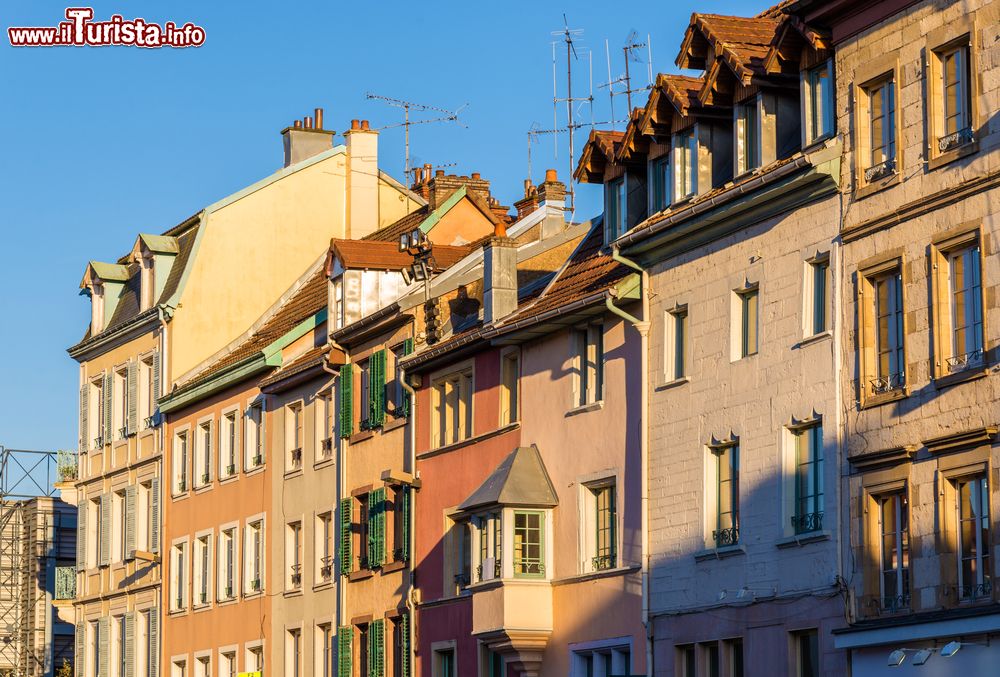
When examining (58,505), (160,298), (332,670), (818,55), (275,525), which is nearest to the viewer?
(818,55)

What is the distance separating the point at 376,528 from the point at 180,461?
14.9 m

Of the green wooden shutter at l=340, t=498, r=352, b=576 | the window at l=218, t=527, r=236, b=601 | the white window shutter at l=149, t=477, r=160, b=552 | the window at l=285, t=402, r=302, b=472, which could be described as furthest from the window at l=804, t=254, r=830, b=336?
the white window shutter at l=149, t=477, r=160, b=552

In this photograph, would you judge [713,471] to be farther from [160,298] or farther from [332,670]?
[160,298]

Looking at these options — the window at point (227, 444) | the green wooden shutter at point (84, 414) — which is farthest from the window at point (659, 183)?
the green wooden shutter at point (84, 414)

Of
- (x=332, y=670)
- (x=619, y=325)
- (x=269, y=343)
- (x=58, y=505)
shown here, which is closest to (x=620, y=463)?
(x=619, y=325)

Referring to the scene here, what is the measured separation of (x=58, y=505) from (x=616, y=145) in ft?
158

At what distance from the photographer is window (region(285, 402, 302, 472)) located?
5878 cm

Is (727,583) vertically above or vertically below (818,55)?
below

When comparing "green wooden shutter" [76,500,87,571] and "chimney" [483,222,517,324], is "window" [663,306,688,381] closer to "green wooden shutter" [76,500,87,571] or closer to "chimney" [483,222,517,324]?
"chimney" [483,222,517,324]

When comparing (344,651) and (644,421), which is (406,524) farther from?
(644,421)

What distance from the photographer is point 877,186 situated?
34094 mm

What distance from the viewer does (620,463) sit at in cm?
4200

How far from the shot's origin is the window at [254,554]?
199ft

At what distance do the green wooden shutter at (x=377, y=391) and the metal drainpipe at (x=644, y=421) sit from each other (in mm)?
12468
